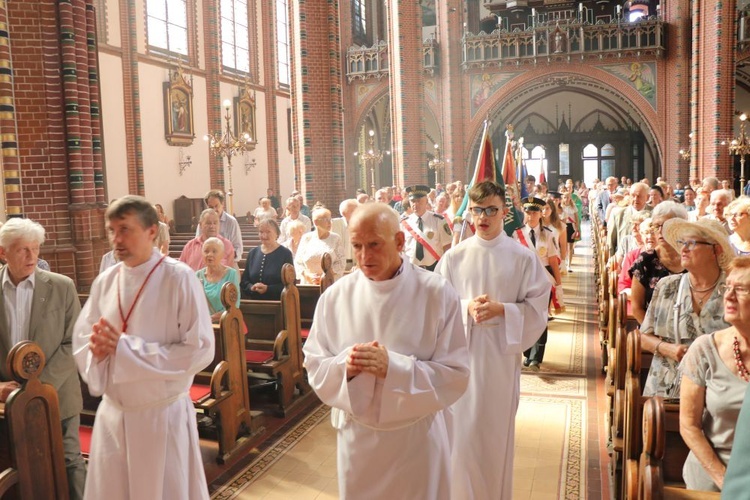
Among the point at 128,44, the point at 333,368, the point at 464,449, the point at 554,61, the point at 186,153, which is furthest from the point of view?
the point at 554,61

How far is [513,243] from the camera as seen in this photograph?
169 inches

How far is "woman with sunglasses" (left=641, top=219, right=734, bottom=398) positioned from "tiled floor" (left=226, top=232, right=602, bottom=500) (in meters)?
1.33

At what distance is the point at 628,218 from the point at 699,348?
5751mm

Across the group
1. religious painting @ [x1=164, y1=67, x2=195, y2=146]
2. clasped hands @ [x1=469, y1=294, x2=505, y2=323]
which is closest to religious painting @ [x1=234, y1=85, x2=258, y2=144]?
religious painting @ [x1=164, y1=67, x2=195, y2=146]

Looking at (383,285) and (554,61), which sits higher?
(554,61)

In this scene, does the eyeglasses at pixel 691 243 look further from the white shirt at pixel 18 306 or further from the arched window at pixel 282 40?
the arched window at pixel 282 40

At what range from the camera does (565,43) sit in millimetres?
24062

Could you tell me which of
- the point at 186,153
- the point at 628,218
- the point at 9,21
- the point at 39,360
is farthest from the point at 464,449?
the point at 186,153

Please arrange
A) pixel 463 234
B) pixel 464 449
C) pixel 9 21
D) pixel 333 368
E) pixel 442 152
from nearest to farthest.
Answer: pixel 333 368 → pixel 464 449 → pixel 463 234 → pixel 9 21 → pixel 442 152

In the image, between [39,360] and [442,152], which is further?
[442,152]

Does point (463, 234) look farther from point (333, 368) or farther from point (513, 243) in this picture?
point (333, 368)

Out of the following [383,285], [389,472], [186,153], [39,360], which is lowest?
[389,472]

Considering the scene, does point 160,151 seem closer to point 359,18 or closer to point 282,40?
point 282,40

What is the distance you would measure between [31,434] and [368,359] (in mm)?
1974
